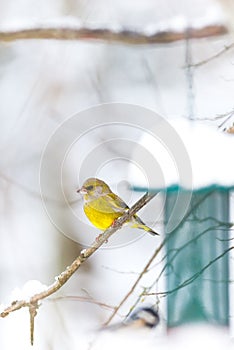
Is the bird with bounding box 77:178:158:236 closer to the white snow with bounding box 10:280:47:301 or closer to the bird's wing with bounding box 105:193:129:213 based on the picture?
the bird's wing with bounding box 105:193:129:213

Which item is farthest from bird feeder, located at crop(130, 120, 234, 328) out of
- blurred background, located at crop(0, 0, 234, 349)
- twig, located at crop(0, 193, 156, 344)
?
blurred background, located at crop(0, 0, 234, 349)

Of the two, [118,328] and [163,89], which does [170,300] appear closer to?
[118,328]

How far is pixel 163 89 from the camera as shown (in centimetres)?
395

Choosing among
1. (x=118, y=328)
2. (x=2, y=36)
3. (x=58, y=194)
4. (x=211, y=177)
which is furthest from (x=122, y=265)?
(x=118, y=328)

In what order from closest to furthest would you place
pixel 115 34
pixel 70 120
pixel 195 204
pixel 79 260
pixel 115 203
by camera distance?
pixel 79 260 → pixel 115 203 → pixel 195 204 → pixel 115 34 → pixel 70 120

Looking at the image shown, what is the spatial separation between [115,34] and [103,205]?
106 centimetres

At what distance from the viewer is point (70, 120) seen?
2.97 metres

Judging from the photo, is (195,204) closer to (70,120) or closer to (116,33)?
(116,33)

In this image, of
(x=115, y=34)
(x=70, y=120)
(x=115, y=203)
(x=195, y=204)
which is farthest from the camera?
(x=70, y=120)

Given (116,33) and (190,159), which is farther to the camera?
(116,33)

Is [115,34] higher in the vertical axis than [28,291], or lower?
higher

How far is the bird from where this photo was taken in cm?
142

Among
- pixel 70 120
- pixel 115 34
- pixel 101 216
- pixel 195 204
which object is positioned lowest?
pixel 101 216

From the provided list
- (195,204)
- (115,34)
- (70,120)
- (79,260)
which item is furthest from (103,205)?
(70,120)
